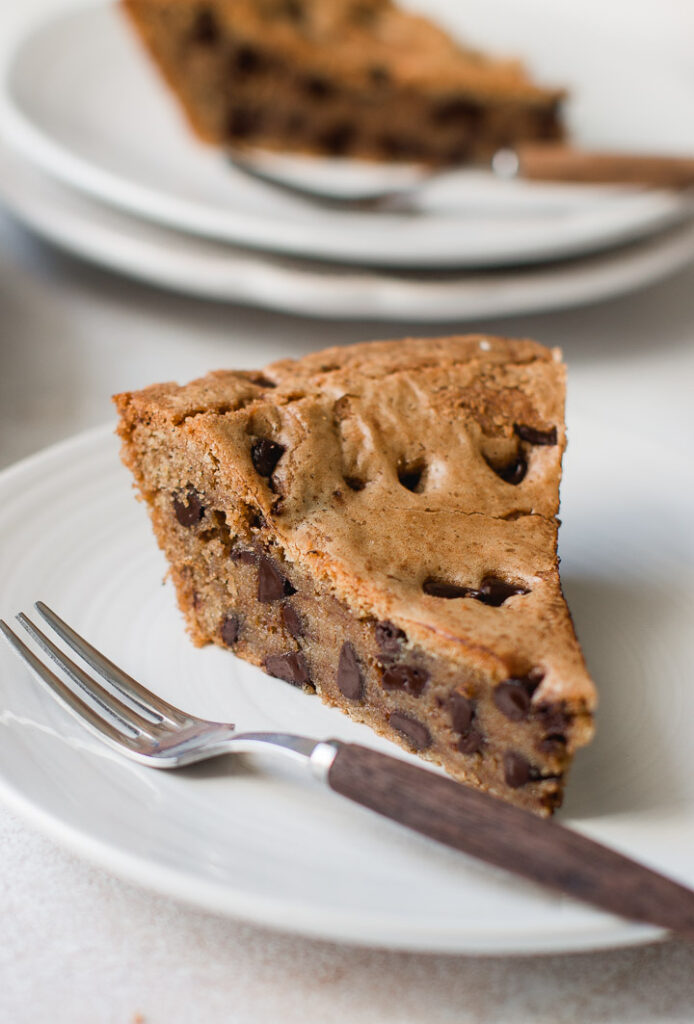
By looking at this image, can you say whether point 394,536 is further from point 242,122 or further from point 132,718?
point 242,122

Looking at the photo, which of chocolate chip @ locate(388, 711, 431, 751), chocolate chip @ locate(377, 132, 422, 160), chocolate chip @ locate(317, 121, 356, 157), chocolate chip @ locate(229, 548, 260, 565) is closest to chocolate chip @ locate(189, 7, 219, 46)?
chocolate chip @ locate(317, 121, 356, 157)

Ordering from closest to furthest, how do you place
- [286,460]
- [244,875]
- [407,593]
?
[244,875] < [407,593] < [286,460]

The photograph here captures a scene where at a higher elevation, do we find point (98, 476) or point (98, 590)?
point (98, 476)

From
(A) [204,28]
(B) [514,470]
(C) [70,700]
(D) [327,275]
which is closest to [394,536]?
(B) [514,470]

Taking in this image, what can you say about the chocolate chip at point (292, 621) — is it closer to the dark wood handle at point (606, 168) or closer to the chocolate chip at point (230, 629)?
the chocolate chip at point (230, 629)

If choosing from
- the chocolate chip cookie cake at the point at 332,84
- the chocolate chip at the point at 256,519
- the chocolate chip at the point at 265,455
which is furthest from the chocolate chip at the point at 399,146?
the chocolate chip at the point at 256,519

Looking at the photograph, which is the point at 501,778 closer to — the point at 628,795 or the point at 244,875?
the point at 628,795

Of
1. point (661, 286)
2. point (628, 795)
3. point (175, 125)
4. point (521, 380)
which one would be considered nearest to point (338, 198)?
point (175, 125)
